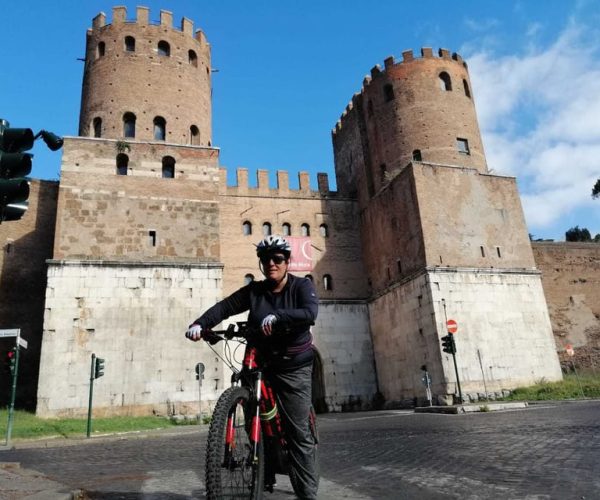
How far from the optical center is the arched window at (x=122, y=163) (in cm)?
1861

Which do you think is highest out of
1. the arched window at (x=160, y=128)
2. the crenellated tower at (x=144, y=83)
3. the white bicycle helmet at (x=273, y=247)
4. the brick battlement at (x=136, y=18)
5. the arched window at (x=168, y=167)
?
the brick battlement at (x=136, y=18)

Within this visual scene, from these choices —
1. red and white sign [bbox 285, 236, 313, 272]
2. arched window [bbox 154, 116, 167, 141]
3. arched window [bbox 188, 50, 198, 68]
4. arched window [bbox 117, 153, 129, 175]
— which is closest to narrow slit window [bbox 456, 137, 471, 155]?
red and white sign [bbox 285, 236, 313, 272]

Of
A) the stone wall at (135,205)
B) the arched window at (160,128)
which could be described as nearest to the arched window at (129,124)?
the arched window at (160,128)

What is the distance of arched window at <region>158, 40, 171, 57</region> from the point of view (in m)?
21.0

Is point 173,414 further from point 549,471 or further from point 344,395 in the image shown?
point 549,471

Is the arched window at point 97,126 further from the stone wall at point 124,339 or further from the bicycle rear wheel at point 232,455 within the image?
the bicycle rear wheel at point 232,455

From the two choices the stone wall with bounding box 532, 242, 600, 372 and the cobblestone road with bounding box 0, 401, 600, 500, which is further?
the stone wall with bounding box 532, 242, 600, 372

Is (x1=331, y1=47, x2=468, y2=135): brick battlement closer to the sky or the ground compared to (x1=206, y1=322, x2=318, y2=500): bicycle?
closer to the sky

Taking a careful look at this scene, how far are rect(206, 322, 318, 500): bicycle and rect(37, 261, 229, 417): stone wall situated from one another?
13727 millimetres

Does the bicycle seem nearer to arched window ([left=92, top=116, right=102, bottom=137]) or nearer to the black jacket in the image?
the black jacket

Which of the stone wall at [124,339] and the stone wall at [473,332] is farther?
the stone wall at [473,332]

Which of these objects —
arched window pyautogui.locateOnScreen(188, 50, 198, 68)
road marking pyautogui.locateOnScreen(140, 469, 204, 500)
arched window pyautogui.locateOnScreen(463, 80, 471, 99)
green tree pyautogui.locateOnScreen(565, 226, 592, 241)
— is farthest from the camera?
green tree pyautogui.locateOnScreen(565, 226, 592, 241)

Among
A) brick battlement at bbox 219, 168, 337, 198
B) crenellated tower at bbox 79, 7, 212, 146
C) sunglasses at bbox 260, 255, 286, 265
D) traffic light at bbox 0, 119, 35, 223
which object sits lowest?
sunglasses at bbox 260, 255, 286, 265

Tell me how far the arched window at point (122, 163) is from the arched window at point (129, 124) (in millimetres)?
1530
